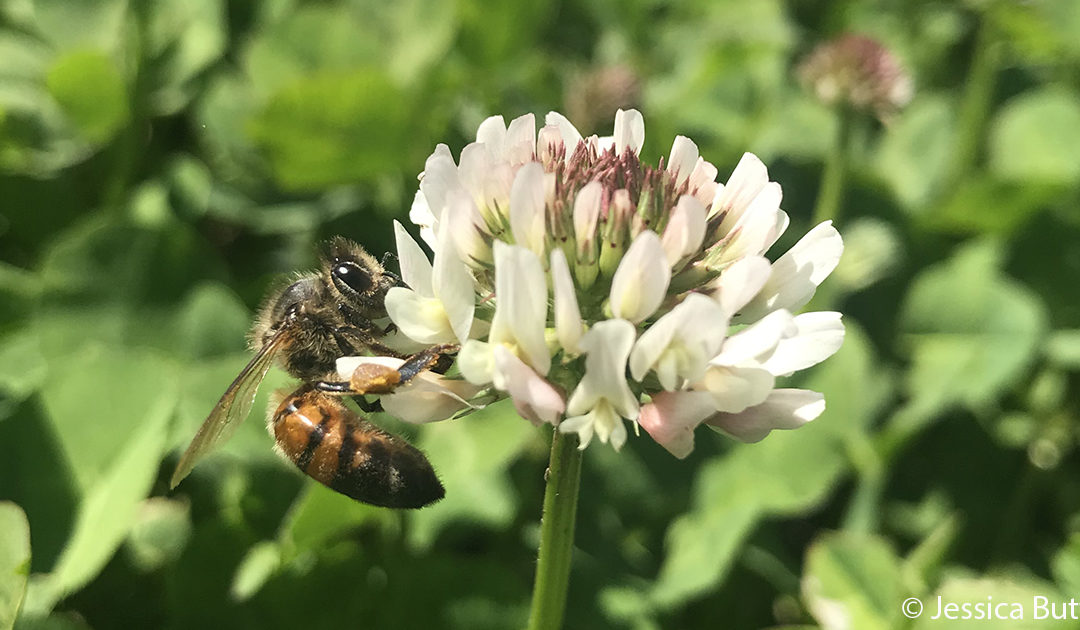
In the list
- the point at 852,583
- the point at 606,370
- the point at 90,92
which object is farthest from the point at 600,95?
the point at 606,370

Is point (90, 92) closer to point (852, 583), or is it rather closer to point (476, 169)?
point (476, 169)

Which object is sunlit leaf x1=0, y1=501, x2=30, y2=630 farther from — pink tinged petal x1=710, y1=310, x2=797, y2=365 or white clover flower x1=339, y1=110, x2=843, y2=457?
pink tinged petal x1=710, y1=310, x2=797, y2=365

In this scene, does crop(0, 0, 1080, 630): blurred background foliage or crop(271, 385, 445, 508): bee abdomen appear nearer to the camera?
crop(271, 385, 445, 508): bee abdomen

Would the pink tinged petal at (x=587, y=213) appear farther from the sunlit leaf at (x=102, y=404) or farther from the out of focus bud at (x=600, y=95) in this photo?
the out of focus bud at (x=600, y=95)

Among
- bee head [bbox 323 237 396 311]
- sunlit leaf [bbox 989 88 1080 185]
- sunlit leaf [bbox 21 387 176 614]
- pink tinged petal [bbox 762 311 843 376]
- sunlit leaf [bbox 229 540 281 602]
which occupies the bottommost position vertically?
sunlit leaf [bbox 229 540 281 602]

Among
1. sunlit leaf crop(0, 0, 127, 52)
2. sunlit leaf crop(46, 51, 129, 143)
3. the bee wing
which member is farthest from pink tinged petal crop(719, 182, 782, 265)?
sunlit leaf crop(0, 0, 127, 52)

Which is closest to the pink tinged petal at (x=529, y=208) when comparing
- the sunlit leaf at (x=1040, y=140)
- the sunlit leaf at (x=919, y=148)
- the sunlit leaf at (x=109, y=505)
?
the sunlit leaf at (x=109, y=505)
